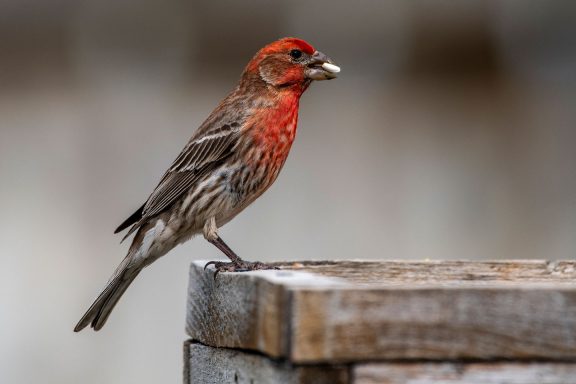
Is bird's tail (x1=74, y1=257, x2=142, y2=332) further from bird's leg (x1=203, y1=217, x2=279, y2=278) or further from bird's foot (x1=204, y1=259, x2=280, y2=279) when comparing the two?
bird's foot (x1=204, y1=259, x2=280, y2=279)

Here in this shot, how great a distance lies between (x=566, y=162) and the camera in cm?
773

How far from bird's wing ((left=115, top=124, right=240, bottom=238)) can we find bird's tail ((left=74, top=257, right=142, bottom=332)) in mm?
204

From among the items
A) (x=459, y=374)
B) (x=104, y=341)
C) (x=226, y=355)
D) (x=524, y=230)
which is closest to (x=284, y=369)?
(x=459, y=374)

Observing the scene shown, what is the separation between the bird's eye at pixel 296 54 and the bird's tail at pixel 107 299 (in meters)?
1.18

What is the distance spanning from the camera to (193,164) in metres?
5.98

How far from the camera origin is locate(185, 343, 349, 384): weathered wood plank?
10.2 feet

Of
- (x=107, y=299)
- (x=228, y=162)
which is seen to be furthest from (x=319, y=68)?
(x=107, y=299)

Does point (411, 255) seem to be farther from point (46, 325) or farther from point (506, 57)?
point (46, 325)

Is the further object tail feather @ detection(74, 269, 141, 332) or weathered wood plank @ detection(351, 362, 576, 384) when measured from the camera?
tail feather @ detection(74, 269, 141, 332)

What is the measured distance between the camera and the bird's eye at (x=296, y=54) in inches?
239

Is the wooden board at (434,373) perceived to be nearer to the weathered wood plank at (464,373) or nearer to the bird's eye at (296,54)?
the weathered wood plank at (464,373)

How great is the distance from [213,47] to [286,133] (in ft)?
5.31

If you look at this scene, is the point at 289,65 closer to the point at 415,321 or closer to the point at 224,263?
the point at 224,263

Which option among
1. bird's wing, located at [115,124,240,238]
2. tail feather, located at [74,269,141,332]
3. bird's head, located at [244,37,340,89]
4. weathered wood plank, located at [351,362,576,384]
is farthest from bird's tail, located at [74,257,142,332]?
weathered wood plank, located at [351,362,576,384]
